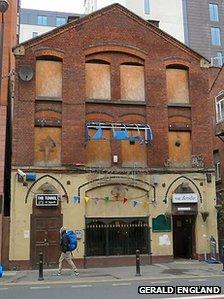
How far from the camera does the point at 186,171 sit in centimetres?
2458

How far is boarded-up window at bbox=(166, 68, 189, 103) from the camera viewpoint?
2570 centimetres

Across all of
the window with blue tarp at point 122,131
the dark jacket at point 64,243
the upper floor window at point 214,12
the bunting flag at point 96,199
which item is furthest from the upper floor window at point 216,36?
the dark jacket at point 64,243

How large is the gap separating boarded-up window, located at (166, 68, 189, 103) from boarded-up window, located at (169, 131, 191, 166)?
191cm

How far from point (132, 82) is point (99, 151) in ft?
14.0

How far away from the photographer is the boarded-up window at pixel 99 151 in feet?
78.2

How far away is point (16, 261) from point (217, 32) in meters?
52.1

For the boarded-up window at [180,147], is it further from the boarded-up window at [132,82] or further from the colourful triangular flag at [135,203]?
the colourful triangular flag at [135,203]

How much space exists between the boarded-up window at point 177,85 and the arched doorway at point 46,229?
831 cm

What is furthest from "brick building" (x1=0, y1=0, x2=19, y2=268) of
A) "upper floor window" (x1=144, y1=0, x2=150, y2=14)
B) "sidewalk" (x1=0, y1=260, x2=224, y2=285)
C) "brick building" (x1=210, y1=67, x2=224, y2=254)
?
"upper floor window" (x1=144, y1=0, x2=150, y2=14)

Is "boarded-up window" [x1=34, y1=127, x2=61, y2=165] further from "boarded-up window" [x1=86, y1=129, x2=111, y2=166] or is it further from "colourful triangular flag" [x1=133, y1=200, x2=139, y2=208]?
"colourful triangular flag" [x1=133, y1=200, x2=139, y2=208]

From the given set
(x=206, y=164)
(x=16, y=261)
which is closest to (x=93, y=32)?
(x=206, y=164)

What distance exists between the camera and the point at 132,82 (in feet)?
83.0

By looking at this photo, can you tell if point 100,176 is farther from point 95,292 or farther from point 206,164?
point 95,292

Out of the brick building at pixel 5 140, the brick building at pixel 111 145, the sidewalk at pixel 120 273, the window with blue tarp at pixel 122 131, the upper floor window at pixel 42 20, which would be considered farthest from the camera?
the upper floor window at pixel 42 20
